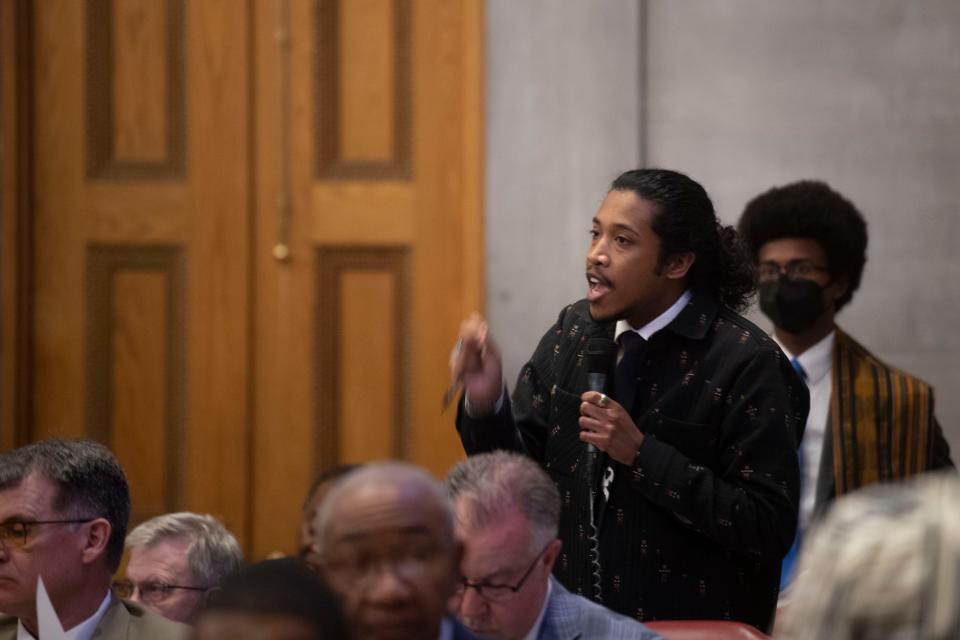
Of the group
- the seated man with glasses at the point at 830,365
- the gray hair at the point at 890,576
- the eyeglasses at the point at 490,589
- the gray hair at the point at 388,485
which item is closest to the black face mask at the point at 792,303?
the seated man with glasses at the point at 830,365

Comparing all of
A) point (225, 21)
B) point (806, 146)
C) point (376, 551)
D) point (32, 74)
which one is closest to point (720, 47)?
point (806, 146)

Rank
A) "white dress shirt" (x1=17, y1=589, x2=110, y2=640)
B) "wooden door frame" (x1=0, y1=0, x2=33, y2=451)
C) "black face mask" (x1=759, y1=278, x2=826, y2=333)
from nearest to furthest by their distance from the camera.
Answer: "white dress shirt" (x1=17, y1=589, x2=110, y2=640)
"black face mask" (x1=759, y1=278, x2=826, y2=333)
"wooden door frame" (x1=0, y1=0, x2=33, y2=451)

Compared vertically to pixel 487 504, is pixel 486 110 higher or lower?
higher

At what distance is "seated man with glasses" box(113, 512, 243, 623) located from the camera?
3498mm

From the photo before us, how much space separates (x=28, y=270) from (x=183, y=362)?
0.67 m

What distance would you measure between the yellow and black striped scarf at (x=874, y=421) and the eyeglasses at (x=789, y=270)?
205 mm

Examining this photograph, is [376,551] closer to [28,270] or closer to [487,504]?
[487,504]

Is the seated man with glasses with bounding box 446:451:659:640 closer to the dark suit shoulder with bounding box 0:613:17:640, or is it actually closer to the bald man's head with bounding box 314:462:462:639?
the bald man's head with bounding box 314:462:462:639

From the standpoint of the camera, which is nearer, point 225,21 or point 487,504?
point 487,504

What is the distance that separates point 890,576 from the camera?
1.25 meters

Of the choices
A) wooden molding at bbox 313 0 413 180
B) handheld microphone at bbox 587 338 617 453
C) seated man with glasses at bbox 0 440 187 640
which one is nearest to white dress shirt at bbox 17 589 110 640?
seated man with glasses at bbox 0 440 187 640

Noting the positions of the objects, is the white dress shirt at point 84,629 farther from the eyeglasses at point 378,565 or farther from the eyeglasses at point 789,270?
the eyeglasses at point 789,270

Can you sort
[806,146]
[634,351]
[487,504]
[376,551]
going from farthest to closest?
[806,146] < [634,351] < [487,504] < [376,551]

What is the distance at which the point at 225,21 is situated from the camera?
566 centimetres
